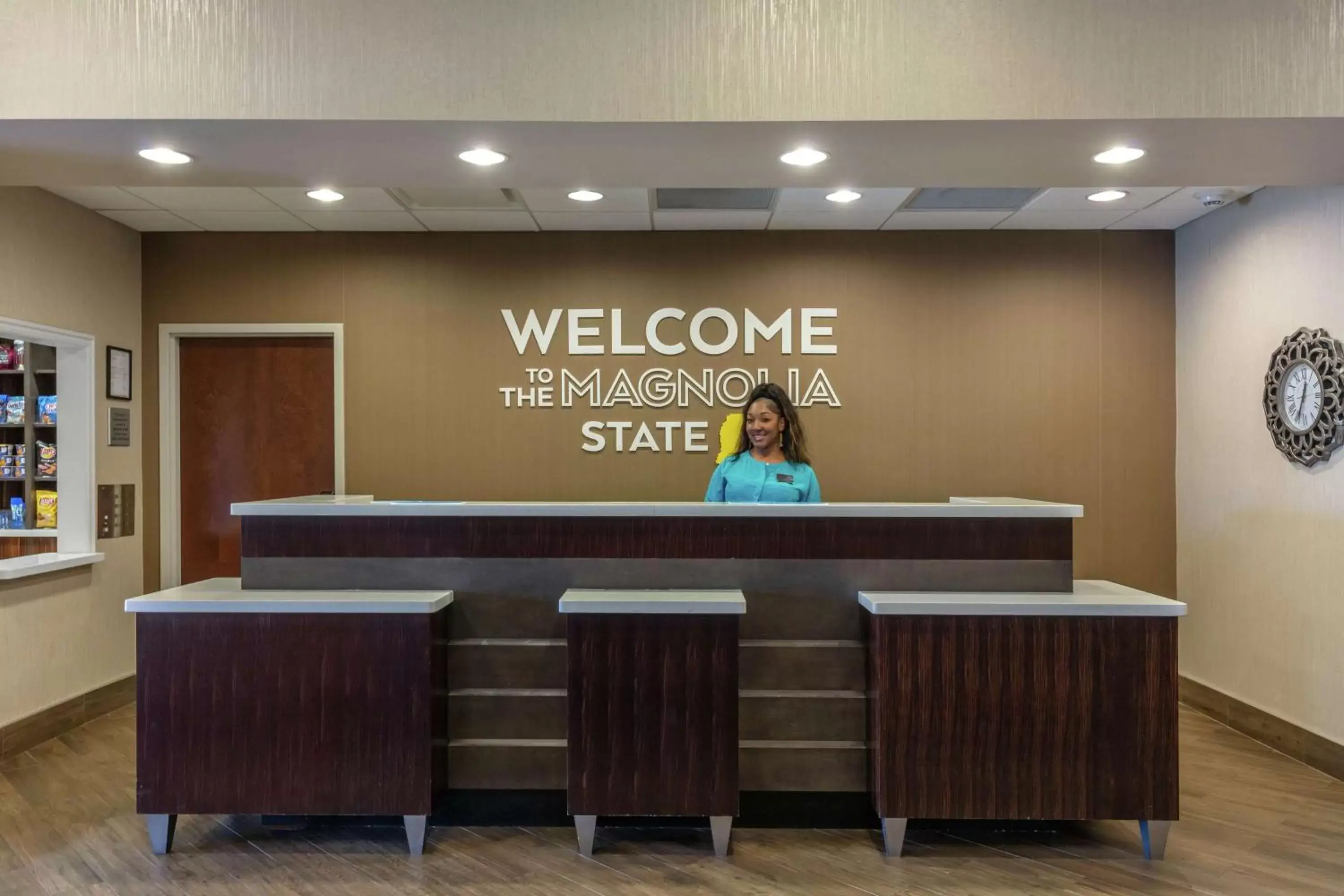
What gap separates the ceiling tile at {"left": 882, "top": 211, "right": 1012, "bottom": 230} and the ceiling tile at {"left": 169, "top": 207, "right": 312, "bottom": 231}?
145 inches

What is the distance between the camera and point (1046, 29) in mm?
2723

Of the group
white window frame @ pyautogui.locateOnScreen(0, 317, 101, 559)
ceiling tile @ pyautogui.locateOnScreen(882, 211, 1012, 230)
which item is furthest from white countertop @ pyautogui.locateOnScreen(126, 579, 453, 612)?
ceiling tile @ pyautogui.locateOnScreen(882, 211, 1012, 230)

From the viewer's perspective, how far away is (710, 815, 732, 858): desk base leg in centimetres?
303

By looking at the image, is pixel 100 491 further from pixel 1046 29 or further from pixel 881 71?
pixel 1046 29

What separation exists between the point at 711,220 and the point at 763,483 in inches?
78.7

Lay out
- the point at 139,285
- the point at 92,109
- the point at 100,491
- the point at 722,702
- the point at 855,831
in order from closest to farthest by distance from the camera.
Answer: the point at 92,109 < the point at 722,702 < the point at 855,831 < the point at 100,491 < the point at 139,285

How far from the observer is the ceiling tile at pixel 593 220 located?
5012mm

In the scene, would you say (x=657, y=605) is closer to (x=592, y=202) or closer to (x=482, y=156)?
(x=482, y=156)

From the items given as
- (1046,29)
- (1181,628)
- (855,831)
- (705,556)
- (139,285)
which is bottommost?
(855,831)

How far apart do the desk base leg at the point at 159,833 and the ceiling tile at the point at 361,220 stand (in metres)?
3.30

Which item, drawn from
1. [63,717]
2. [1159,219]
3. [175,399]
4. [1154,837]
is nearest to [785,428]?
[1154,837]

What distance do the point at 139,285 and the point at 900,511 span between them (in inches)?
197

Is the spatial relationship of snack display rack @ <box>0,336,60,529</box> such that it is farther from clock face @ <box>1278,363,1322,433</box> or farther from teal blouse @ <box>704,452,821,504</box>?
clock face @ <box>1278,363,1322,433</box>

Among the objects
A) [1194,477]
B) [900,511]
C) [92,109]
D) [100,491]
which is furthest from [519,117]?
[1194,477]
